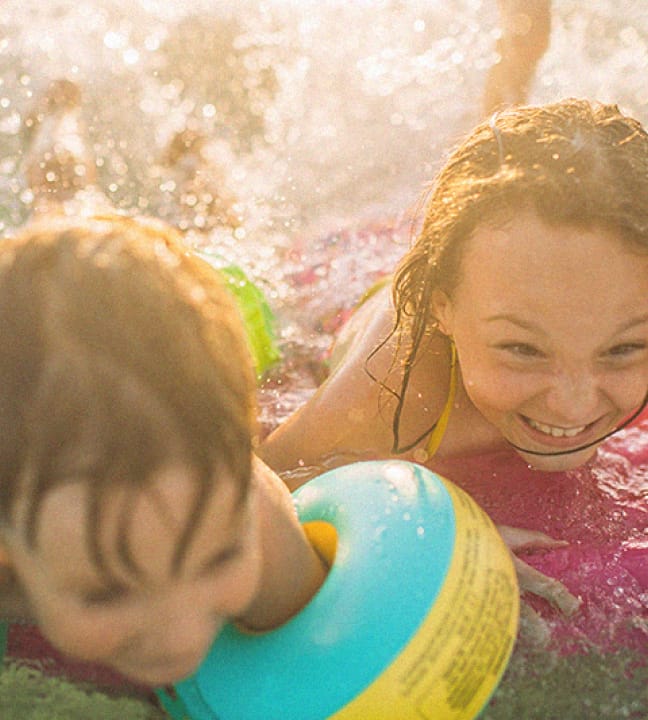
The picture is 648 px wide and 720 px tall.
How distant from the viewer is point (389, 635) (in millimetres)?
1433

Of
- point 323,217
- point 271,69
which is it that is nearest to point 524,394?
point 323,217

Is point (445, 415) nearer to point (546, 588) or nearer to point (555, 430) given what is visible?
point (555, 430)

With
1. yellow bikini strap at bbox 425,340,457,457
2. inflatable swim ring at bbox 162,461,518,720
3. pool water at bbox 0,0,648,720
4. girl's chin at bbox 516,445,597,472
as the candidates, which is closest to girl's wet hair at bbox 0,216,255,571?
inflatable swim ring at bbox 162,461,518,720

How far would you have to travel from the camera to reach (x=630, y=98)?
529 centimetres

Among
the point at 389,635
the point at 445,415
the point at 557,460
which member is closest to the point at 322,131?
the point at 445,415

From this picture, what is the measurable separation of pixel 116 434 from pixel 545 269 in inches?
42.7

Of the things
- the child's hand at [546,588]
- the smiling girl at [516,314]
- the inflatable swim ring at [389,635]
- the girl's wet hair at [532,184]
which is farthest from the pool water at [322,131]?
the girl's wet hair at [532,184]

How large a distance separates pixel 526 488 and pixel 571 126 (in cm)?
98

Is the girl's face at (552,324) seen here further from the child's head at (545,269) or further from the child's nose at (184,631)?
the child's nose at (184,631)

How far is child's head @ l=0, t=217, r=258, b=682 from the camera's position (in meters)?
0.95

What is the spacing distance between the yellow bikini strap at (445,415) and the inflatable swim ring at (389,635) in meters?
0.66

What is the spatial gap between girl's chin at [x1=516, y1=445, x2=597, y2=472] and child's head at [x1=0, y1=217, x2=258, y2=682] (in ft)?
4.26

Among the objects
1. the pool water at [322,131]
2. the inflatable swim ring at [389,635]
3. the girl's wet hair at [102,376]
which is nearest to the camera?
the girl's wet hair at [102,376]

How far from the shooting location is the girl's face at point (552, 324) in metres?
1.76
